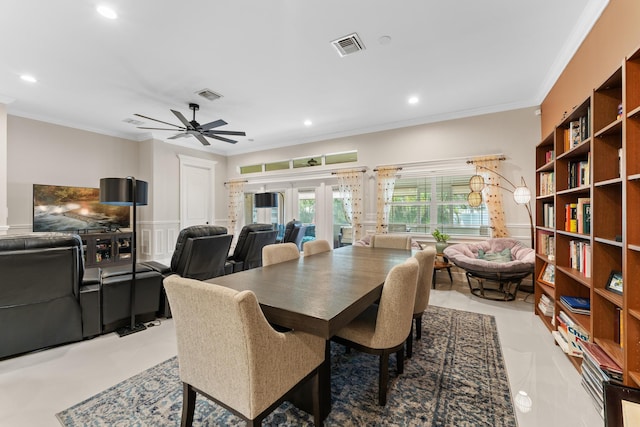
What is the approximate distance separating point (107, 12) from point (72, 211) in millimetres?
4271

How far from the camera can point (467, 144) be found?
4559 mm

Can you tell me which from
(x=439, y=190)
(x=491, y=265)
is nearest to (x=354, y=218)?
(x=439, y=190)

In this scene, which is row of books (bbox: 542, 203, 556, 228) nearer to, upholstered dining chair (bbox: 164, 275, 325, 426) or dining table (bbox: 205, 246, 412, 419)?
dining table (bbox: 205, 246, 412, 419)

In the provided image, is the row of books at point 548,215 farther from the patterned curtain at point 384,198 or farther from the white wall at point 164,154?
the patterned curtain at point 384,198

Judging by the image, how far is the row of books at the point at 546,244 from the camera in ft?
9.36

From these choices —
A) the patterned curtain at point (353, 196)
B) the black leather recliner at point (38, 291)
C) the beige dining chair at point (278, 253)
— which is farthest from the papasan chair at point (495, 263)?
the black leather recliner at point (38, 291)

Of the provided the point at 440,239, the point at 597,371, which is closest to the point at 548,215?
the point at 597,371

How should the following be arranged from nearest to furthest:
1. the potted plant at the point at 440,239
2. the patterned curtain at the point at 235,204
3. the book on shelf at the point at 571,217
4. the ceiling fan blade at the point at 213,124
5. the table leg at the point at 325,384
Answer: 1. the table leg at the point at 325,384
2. the book on shelf at the point at 571,217
3. the ceiling fan blade at the point at 213,124
4. the potted plant at the point at 440,239
5. the patterned curtain at the point at 235,204

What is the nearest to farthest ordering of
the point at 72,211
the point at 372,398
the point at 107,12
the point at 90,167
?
the point at 372,398 → the point at 107,12 → the point at 72,211 → the point at 90,167

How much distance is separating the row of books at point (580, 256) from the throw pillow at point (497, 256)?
54.6 inches

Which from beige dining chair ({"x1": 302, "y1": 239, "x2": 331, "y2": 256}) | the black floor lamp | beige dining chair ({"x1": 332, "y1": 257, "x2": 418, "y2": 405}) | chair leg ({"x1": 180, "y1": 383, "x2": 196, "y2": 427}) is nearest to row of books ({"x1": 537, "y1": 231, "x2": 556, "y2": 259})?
beige dining chair ({"x1": 332, "y1": 257, "x2": 418, "y2": 405})

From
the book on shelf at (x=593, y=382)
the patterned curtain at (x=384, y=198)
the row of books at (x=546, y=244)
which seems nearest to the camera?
the book on shelf at (x=593, y=382)

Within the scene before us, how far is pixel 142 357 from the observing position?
2256 millimetres

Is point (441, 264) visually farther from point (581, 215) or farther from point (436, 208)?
point (581, 215)
